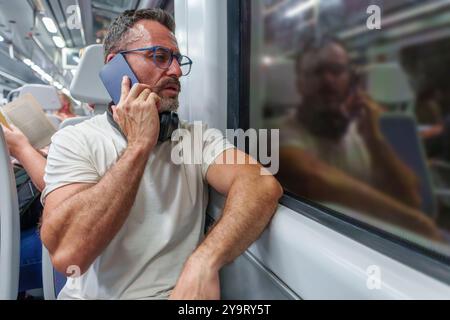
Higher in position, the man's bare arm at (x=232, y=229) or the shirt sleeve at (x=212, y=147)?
the shirt sleeve at (x=212, y=147)

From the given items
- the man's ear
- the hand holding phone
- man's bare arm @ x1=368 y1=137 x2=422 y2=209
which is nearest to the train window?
man's bare arm @ x1=368 y1=137 x2=422 y2=209

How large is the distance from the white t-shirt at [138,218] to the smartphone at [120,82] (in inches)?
3.2

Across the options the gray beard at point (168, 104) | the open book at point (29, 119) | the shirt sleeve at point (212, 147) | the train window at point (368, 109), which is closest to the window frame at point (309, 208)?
the train window at point (368, 109)

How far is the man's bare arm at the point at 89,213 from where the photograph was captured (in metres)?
0.94

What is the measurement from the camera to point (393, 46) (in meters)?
0.76

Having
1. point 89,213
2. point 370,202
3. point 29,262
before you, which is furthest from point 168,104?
point 29,262

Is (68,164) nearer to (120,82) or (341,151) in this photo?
(120,82)

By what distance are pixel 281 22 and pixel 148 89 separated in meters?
0.55

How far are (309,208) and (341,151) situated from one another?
19 centimetres

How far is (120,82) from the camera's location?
4.08 feet

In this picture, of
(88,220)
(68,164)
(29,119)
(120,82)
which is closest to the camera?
(88,220)

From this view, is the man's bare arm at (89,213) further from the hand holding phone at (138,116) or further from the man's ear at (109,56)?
the man's ear at (109,56)

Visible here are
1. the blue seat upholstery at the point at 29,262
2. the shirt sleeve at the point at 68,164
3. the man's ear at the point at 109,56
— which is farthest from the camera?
the blue seat upholstery at the point at 29,262
